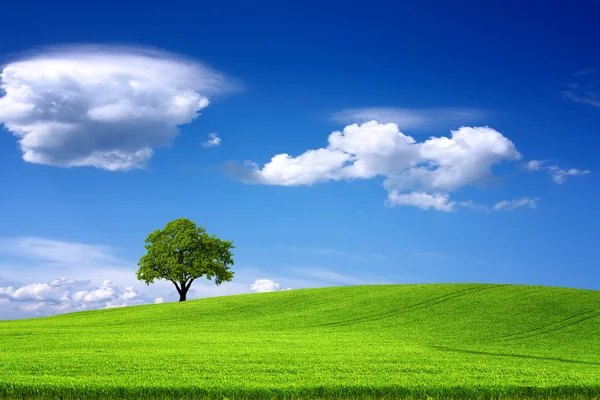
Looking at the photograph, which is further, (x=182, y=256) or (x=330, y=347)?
(x=182, y=256)

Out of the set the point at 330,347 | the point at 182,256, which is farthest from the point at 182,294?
the point at 330,347

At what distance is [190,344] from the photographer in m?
27.3

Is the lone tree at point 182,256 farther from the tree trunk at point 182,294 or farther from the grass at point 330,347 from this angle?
the grass at point 330,347

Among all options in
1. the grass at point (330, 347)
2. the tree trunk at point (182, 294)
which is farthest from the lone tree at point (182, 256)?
the grass at point (330, 347)

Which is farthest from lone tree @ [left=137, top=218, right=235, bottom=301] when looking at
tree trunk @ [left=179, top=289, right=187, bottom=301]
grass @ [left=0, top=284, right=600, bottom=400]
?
grass @ [left=0, top=284, right=600, bottom=400]

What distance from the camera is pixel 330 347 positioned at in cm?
2644

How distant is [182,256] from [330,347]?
39.1 metres

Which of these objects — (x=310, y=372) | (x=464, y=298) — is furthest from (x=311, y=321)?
(x=310, y=372)

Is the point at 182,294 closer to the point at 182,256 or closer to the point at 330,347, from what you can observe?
the point at 182,256

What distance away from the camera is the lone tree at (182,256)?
204 ft

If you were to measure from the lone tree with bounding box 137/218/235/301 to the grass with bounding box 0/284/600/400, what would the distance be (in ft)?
25.9

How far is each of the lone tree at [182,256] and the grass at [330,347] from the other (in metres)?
7.88

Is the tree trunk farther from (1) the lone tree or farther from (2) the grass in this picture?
(2) the grass

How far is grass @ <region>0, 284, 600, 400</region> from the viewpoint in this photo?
15430 mm
